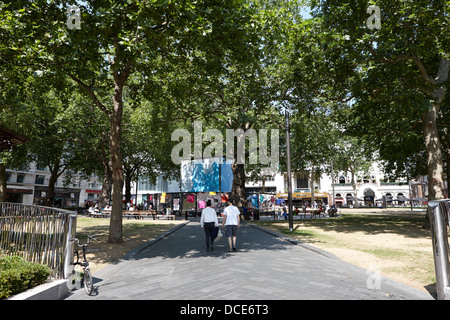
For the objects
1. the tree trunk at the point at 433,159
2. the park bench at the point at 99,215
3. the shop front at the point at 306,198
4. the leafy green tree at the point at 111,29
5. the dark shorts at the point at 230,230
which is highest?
the leafy green tree at the point at 111,29

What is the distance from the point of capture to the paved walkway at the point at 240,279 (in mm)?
4695

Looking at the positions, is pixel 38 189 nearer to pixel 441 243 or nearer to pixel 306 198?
pixel 306 198

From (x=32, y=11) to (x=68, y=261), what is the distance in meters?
7.26

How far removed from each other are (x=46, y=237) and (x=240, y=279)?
12.4ft

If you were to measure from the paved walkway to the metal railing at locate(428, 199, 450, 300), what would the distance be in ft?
1.36

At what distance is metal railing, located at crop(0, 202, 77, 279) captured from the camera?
5.25m

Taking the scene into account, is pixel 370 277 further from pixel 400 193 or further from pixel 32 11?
pixel 400 193

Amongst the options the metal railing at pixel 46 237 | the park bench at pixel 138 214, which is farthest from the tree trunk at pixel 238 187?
the metal railing at pixel 46 237

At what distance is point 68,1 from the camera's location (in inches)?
369

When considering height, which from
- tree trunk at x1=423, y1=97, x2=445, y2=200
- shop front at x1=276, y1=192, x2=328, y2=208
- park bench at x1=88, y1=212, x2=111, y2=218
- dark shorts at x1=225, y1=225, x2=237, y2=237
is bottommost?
park bench at x1=88, y1=212, x2=111, y2=218

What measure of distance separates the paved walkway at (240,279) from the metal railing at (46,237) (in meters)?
0.68

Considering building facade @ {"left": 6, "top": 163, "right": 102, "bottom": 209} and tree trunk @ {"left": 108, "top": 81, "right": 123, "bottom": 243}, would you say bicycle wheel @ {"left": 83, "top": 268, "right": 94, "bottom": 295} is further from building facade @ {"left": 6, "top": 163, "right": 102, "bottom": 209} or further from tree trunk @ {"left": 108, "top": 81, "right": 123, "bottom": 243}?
building facade @ {"left": 6, "top": 163, "right": 102, "bottom": 209}

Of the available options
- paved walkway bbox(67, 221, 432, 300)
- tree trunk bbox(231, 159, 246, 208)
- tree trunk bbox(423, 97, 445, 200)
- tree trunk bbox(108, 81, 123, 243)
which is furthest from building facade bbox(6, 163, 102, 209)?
tree trunk bbox(423, 97, 445, 200)

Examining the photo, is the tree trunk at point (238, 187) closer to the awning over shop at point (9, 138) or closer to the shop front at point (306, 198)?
the awning over shop at point (9, 138)
